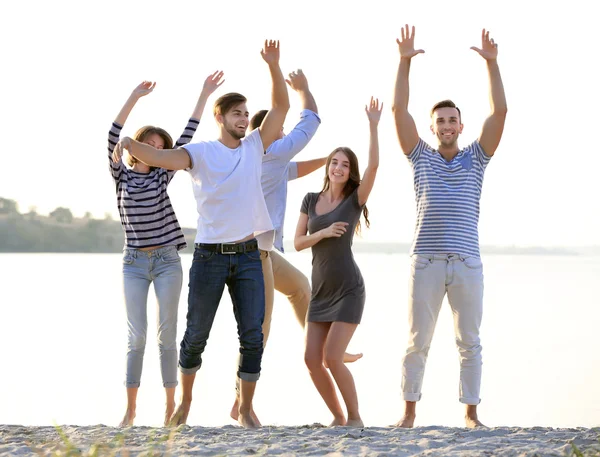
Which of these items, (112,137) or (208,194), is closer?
(208,194)

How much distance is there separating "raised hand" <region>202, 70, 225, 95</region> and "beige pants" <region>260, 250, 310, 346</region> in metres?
1.20

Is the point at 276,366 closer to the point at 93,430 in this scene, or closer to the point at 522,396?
the point at 522,396

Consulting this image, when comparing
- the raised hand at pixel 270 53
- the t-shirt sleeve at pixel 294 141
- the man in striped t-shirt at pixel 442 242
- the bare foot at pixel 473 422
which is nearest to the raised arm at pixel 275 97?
the raised hand at pixel 270 53

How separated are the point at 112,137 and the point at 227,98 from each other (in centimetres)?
101

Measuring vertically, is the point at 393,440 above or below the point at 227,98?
below

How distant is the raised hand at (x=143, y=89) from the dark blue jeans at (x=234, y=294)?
54.1 inches

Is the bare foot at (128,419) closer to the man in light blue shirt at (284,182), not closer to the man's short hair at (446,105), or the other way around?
the man in light blue shirt at (284,182)

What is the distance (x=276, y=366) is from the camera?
11672mm

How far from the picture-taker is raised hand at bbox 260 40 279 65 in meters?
5.52

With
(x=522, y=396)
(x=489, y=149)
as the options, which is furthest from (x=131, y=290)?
(x=522, y=396)

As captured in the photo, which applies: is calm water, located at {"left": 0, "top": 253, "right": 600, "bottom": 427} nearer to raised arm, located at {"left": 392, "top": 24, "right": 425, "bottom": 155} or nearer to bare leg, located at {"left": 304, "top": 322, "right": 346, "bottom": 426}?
bare leg, located at {"left": 304, "top": 322, "right": 346, "bottom": 426}

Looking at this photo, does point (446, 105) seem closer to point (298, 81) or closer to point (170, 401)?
point (298, 81)

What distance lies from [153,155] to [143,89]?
1148 millimetres

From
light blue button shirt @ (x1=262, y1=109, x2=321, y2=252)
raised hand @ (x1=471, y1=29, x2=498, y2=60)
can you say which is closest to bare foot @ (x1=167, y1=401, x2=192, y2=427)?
light blue button shirt @ (x1=262, y1=109, x2=321, y2=252)
